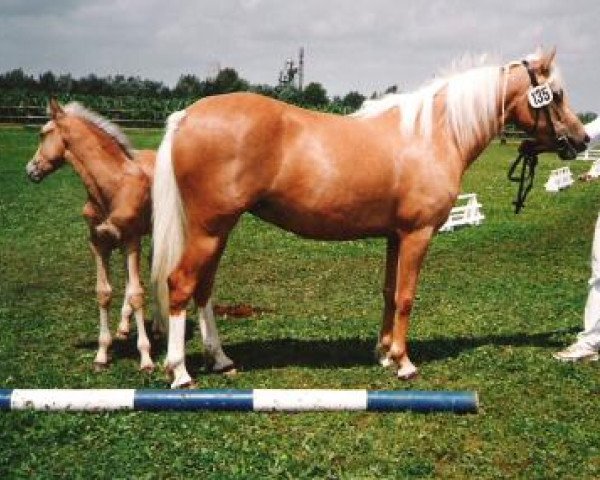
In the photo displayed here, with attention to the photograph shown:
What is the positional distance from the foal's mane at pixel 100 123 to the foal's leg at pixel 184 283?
157 cm

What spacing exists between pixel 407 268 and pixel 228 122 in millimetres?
2156

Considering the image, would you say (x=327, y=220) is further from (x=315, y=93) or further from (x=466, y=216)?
(x=315, y=93)

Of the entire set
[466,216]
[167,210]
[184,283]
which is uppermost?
[167,210]

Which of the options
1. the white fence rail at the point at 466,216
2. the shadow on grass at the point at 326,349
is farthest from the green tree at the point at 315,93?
the shadow on grass at the point at 326,349

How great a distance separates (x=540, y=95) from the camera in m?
6.98

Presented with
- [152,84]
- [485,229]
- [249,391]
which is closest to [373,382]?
[249,391]

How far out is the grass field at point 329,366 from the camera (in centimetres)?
517

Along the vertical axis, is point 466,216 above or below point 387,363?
below

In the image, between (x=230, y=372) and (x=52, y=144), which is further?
(x=52, y=144)

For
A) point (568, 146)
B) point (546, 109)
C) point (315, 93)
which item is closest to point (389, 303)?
point (568, 146)

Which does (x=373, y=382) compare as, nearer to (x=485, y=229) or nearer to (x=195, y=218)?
(x=195, y=218)

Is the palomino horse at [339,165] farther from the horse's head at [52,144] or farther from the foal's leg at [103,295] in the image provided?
the horse's head at [52,144]

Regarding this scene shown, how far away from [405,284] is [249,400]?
1935 millimetres

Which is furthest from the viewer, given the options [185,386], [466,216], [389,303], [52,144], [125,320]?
[466,216]
